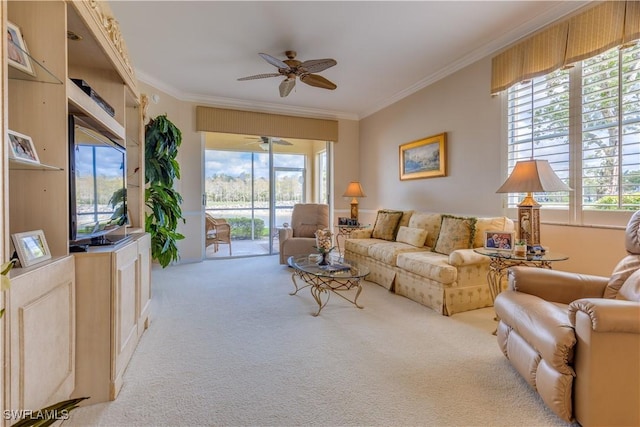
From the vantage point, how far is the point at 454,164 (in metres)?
3.86

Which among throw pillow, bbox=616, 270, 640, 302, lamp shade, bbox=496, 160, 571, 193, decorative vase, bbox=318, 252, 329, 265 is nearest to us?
throw pillow, bbox=616, 270, 640, 302

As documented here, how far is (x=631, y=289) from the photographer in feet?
5.33

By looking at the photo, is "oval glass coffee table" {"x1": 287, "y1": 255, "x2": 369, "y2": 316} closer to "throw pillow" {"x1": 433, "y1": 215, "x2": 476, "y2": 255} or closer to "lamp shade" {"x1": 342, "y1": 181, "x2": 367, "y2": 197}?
"throw pillow" {"x1": 433, "y1": 215, "x2": 476, "y2": 255}

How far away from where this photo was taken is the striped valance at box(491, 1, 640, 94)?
2.21m

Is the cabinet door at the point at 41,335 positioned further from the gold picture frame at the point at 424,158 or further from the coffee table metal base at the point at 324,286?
the gold picture frame at the point at 424,158

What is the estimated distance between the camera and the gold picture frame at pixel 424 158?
4.02 metres

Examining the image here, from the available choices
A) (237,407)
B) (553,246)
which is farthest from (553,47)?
(237,407)

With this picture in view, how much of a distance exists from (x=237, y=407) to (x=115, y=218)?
1.55 meters

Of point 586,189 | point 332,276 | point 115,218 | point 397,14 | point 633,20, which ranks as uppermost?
point 397,14

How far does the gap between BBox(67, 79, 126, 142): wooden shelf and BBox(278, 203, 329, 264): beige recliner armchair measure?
9.11 ft

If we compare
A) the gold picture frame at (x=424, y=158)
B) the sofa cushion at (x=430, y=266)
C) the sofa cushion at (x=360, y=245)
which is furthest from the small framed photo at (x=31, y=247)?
the gold picture frame at (x=424, y=158)

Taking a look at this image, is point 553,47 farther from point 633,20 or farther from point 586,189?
point 586,189

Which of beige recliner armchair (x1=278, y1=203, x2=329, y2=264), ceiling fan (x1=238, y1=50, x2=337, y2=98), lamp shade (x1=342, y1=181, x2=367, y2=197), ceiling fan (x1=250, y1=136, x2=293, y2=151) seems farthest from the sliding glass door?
ceiling fan (x1=238, y1=50, x2=337, y2=98)

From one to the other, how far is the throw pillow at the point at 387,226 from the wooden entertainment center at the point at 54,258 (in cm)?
333
